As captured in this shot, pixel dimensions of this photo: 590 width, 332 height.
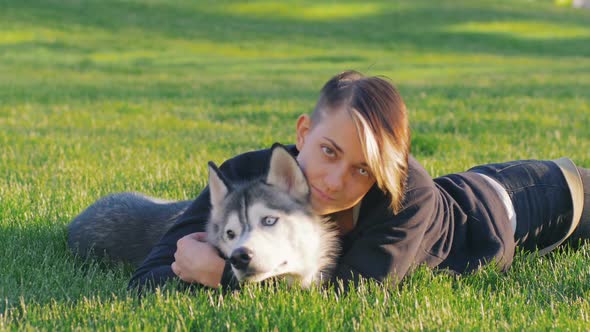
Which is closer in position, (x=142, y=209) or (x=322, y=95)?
(x=322, y=95)

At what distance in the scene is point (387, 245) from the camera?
13.5 feet

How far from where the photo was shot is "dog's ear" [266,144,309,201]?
3914 mm

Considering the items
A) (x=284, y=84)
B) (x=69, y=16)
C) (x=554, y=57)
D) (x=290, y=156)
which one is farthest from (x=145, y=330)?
(x=69, y=16)

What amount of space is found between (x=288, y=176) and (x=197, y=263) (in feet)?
2.26

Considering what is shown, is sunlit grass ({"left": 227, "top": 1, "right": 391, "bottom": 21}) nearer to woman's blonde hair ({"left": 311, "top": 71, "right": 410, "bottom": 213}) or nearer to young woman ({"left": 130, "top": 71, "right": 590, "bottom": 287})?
young woman ({"left": 130, "top": 71, "right": 590, "bottom": 287})

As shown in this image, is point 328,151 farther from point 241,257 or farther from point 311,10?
point 311,10

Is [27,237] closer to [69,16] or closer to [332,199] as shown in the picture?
[332,199]

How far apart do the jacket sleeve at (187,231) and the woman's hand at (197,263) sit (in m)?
0.07

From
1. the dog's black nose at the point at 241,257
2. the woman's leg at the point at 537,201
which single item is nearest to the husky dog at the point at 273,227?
the dog's black nose at the point at 241,257

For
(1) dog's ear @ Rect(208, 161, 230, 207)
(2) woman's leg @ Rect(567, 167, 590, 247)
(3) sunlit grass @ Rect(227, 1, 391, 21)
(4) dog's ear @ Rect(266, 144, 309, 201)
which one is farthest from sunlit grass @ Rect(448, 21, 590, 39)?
(1) dog's ear @ Rect(208, 161, 230, 207)

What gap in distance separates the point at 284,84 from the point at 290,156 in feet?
55.0

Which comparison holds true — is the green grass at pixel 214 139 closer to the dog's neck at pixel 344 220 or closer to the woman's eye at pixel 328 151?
the dog's neck at pixel 344 220

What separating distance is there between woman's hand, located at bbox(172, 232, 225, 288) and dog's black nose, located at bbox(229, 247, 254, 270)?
0.54 metres

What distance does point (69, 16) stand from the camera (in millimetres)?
40906
